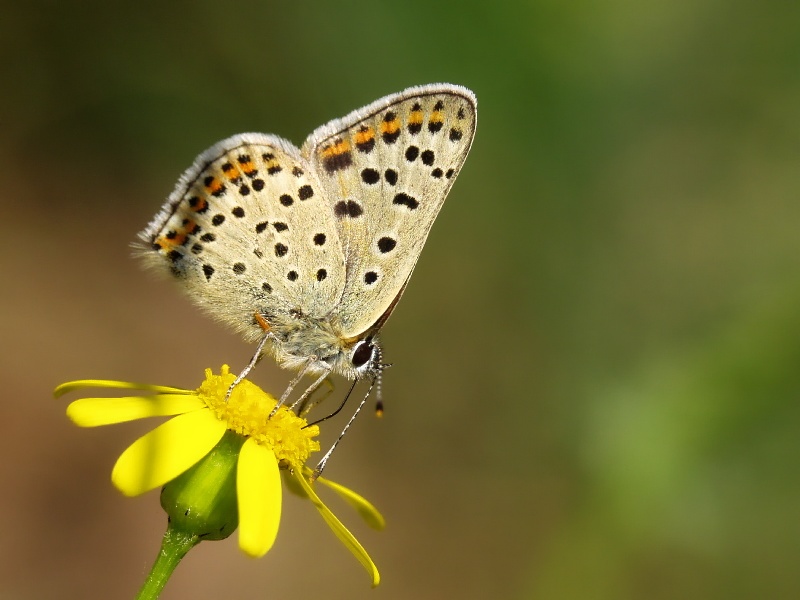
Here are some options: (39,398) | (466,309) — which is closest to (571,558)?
(466,309)

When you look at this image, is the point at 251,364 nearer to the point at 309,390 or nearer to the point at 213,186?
the point at 309,390

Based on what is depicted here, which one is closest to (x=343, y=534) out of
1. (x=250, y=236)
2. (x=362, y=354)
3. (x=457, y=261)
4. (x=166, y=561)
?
(x=166, y=561)

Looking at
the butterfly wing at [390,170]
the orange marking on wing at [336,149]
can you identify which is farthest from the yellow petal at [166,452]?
the orange marking on wing at [336,149]

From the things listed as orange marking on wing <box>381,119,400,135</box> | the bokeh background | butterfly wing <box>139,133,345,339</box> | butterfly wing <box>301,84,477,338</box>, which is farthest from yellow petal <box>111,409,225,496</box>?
the bokeh background

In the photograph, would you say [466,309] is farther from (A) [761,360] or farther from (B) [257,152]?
(B) [257,152]

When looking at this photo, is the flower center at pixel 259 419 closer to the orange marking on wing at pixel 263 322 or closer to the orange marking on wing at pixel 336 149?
the orange marking on wing at pixel 263 322

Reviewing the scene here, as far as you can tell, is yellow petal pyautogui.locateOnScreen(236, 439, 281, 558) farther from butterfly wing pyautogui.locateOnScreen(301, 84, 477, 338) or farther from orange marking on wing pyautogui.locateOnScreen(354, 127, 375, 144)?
orange marking on wing pyautogui.locateOnScreen(354, 127, 375, 144)
